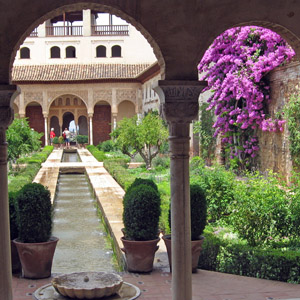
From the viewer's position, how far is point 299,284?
528 cm

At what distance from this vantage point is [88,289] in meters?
4.83

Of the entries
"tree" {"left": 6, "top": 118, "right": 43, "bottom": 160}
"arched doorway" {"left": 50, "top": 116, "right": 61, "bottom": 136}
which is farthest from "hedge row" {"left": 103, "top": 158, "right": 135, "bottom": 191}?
"arched doorway" {"left": 50, "top": 116, "right": 61, "bottom": 136}

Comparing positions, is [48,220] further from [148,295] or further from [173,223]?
[173,223]

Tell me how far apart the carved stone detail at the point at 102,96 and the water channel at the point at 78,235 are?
70.4 ft

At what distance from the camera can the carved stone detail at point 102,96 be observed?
3591 centimetres

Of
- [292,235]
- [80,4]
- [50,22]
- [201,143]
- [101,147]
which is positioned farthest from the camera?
[50,22]

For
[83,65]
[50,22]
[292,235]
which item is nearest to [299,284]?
[292,235]

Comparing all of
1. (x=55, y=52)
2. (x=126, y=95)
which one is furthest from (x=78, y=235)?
(x=55, y=52)

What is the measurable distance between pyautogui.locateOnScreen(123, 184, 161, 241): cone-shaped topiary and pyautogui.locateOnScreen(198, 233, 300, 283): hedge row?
2.33 ft

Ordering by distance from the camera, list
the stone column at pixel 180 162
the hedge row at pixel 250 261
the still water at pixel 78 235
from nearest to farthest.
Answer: the stone column at pixel 180 162
the hedge row at pixel 250 261
the still water at pixel 78 235

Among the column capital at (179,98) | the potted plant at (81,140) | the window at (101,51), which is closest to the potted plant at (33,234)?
the column capital at (179,98)

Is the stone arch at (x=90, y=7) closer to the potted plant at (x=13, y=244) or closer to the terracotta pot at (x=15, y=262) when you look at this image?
the potted plant at (x=13, y=244)

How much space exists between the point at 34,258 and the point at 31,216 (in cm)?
48

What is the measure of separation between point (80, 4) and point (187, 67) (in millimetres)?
1078
